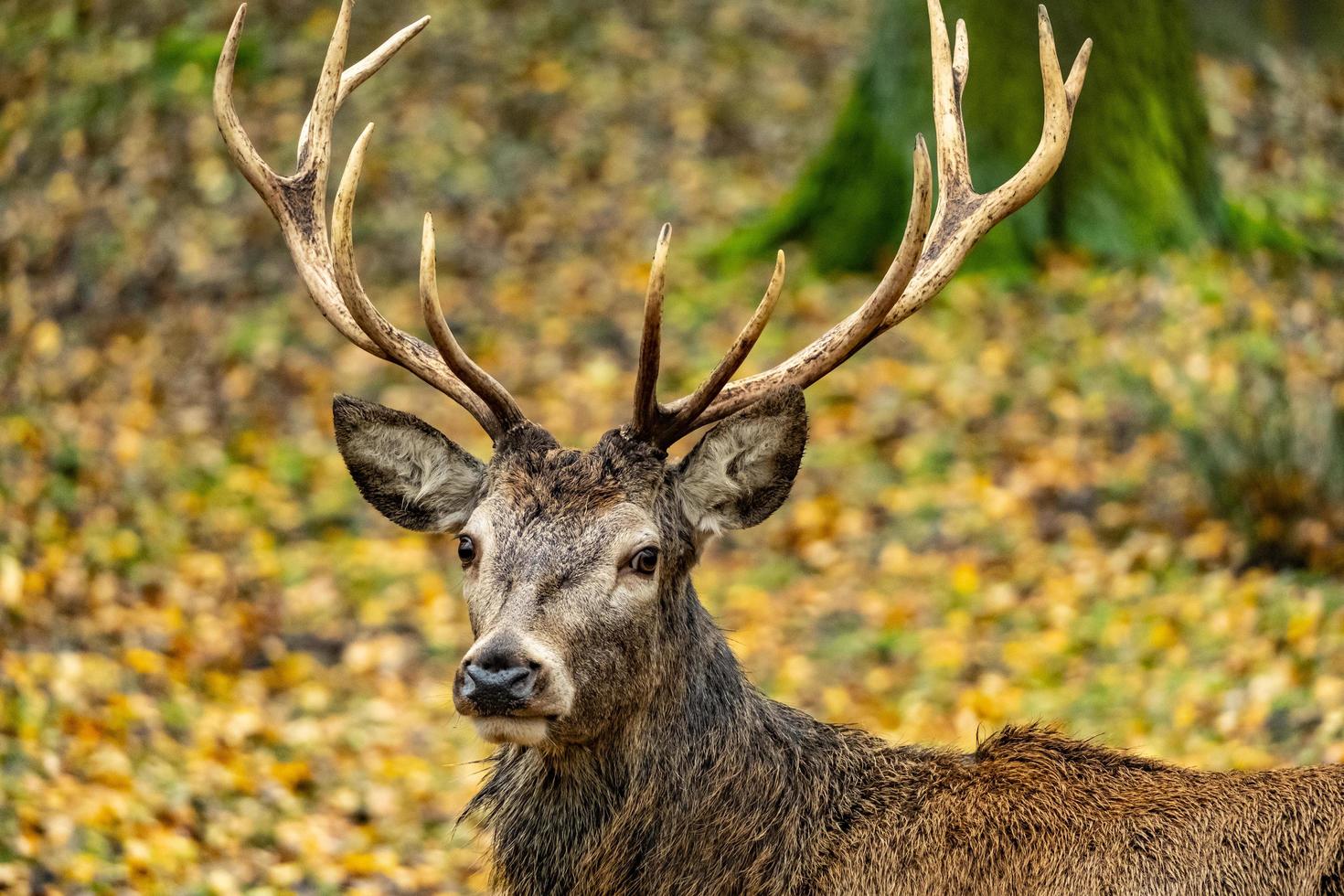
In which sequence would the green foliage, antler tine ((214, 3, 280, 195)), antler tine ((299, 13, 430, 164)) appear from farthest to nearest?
the green foliage, antler tine ((299, 13, 430, 164)), antler tine ((214, 3, 280, 195))

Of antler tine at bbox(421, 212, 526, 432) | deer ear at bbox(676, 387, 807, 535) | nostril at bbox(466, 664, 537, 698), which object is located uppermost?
antler tine at bbox(421, 212, 526, 432)

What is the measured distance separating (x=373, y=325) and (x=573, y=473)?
2.86 feet

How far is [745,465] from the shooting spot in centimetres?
509

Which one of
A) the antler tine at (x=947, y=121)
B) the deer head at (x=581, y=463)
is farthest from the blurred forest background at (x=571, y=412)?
the antler tine at (x=947, y=121)

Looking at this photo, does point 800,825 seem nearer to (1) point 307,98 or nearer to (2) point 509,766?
(2) point 509,766

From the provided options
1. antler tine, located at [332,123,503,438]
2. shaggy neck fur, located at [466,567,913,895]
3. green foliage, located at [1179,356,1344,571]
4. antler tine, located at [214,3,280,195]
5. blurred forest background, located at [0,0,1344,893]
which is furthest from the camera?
green foliage, located at [1179,356,1344,571]

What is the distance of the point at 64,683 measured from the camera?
26.1ft

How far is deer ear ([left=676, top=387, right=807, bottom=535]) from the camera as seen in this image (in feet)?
16.4

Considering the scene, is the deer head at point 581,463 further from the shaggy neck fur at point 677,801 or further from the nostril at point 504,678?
the shaggy neck fur at point 677,801

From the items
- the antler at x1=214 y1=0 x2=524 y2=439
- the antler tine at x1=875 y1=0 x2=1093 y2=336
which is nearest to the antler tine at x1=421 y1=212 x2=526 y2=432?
the antler at x1=214 y1=0 x2=524 y2=439

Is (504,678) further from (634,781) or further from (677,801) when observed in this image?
(677,801)

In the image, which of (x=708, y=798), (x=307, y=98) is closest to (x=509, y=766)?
(x=708, y=798)

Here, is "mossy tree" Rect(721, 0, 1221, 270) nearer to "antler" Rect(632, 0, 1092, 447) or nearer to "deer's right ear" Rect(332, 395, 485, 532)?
"antler" Rect(632, 0, 1092, 447)

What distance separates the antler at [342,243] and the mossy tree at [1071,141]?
23.6ft
